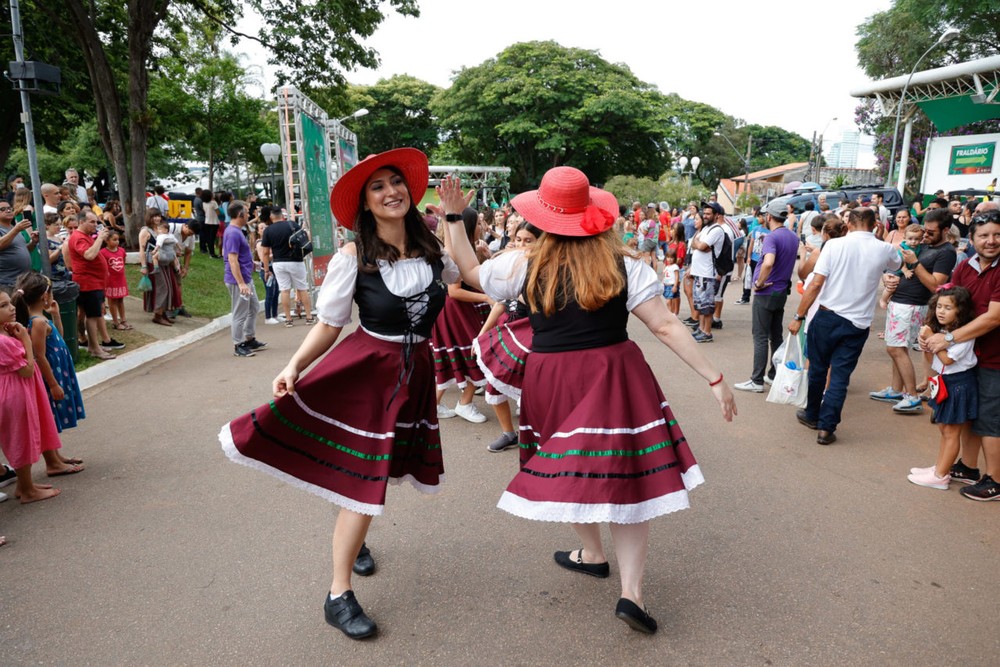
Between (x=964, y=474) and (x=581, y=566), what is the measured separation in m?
2.86

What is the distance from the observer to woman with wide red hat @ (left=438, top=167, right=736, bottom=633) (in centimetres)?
243

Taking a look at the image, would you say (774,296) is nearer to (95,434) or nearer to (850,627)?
(850,627)

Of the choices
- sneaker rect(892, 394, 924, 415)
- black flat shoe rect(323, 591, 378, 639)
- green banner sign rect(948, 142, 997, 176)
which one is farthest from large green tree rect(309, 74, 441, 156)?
black flat shoe rect(323, 591, 378, 639)

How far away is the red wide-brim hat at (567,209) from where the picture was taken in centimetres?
253

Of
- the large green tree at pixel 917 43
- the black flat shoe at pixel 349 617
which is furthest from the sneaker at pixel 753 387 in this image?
the large green tree at pixel 917 43

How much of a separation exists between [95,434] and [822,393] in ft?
19.5

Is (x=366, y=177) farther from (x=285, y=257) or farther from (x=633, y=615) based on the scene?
(x=285, y=257)

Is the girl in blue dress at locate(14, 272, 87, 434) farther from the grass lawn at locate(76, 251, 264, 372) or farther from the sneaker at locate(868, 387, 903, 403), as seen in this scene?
the sneaker at locate(868, 387, 903, 403)

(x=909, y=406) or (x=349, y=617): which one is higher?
(x=349, y=617)

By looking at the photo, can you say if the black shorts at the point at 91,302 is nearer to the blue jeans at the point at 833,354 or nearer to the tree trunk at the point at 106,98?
the tree trunk at the point at 106,98

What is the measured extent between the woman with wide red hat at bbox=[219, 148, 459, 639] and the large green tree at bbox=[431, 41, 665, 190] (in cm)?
3329

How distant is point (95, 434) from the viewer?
529 centimetres

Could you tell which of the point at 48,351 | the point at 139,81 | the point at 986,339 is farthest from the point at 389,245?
the point at 139,81

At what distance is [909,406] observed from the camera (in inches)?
228
